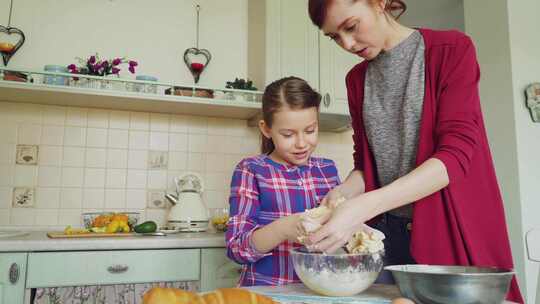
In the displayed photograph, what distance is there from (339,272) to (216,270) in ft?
3.54

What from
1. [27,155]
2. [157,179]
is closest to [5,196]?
[27,155]

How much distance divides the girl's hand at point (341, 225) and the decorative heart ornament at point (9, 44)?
5.91ft

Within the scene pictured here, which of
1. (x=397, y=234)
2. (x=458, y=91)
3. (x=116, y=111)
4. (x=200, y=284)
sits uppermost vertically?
(x=116, y=111)

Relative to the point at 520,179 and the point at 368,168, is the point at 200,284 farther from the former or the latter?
the point at 520,179

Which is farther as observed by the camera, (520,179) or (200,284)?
(520,179)

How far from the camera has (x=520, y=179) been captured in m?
2.04

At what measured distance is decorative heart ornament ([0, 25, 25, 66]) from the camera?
6.28ft

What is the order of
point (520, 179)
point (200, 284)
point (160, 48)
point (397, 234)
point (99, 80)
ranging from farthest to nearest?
point (160, 48), point (520, 179), point (99, 80), point (200, 284), point (397, 234)

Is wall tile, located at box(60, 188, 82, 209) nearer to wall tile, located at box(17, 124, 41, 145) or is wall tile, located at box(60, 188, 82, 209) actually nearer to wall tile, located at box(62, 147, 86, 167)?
wall tile, located at box(62, 147, 86, 167)

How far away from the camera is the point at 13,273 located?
1473 millimetres

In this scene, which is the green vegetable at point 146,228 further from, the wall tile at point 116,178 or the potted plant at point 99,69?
the potted plant at point 99,69

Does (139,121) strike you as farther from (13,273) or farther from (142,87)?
(13,273)

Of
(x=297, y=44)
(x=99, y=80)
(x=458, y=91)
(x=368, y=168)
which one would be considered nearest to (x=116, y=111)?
(x=99, y=80)

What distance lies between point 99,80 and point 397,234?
1.46 meters
